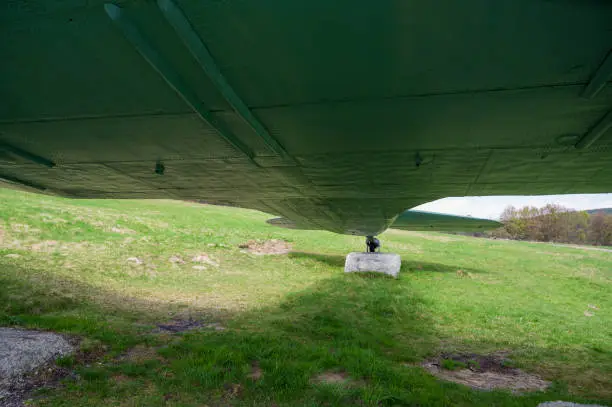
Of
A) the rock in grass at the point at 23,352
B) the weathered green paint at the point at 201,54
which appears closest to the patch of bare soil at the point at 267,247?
the rock in grass at the point at 23,352

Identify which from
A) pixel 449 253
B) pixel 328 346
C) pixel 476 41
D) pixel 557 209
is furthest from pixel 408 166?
pixel 557 209

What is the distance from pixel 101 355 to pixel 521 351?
27.8 feet

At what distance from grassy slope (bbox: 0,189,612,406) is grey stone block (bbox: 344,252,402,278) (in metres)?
1.00

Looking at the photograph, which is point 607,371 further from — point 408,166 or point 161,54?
point 161,54

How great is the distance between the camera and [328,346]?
682 cm

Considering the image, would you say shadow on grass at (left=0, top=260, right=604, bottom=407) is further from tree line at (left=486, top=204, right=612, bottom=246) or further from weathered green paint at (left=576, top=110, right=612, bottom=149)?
tree line at (left=486, top=204, right=612, bottom=246)

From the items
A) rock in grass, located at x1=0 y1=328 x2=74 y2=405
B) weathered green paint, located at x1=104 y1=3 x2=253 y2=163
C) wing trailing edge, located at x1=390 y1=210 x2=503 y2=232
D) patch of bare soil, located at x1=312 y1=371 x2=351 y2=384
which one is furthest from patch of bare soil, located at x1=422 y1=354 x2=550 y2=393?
wing trailing edge, located at x1=390 y1=210 x2=503 y2=232

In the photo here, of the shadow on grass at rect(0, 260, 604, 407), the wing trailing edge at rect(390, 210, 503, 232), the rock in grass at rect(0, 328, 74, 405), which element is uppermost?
the wing trailing edge at rect(390, 210, 503, 232)

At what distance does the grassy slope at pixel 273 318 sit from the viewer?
4.83 metres

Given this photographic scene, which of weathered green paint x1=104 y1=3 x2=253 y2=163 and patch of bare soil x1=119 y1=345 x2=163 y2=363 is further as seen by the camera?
patch of bare soil x1=119 y1=345 x2=163 y2=363

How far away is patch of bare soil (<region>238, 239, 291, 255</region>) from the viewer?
76.5 feet

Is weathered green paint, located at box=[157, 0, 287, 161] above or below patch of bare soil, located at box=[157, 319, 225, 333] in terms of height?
above

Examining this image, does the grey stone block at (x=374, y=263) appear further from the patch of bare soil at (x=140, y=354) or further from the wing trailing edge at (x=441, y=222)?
the patch of bare soil at (x=140, y=354)

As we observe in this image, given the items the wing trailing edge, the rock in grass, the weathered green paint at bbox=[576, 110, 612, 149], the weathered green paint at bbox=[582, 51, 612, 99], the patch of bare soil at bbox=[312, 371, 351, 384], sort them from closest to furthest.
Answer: the weathered green paint at bbox=[582, 51, 612, 99]
the weathered green paint at bbox=[576, 110, 612, 149]
the rock in grass
the patch of bare soil at bbox=[312, 371, 351, 384]
the wing trailing edge
